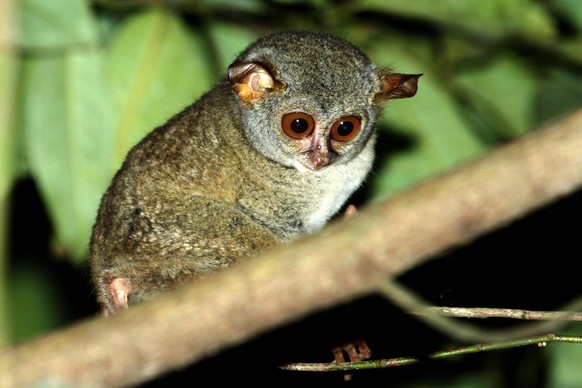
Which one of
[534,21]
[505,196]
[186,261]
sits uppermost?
[534,21]

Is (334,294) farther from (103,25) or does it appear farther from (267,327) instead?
(103,25)

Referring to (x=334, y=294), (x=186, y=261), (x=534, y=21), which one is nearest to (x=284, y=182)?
(x=186, y=261)

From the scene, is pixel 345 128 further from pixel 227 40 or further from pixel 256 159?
pixel 227 40

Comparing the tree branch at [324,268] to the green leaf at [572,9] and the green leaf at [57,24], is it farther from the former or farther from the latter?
the green leaf at [572,9]

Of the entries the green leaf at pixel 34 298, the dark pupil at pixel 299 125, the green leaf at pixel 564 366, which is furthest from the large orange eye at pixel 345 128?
the green leaf at pixel 34 298

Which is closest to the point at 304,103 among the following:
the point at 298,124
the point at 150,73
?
the point at 298,124

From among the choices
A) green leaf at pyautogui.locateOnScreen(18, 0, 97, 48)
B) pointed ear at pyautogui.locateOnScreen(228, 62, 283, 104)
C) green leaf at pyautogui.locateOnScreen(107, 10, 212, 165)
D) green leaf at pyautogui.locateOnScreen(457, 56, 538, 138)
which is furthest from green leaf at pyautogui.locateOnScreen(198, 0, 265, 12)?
pointed ear at pyautogui.locateOnScreen(228, 62, 283, 104)

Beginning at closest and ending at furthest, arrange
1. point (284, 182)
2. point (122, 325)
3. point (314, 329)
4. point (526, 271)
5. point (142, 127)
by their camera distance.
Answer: point (122, 325) → point (314, 329) → point (284, 182) → point (526, 271) → point (142, 127)
